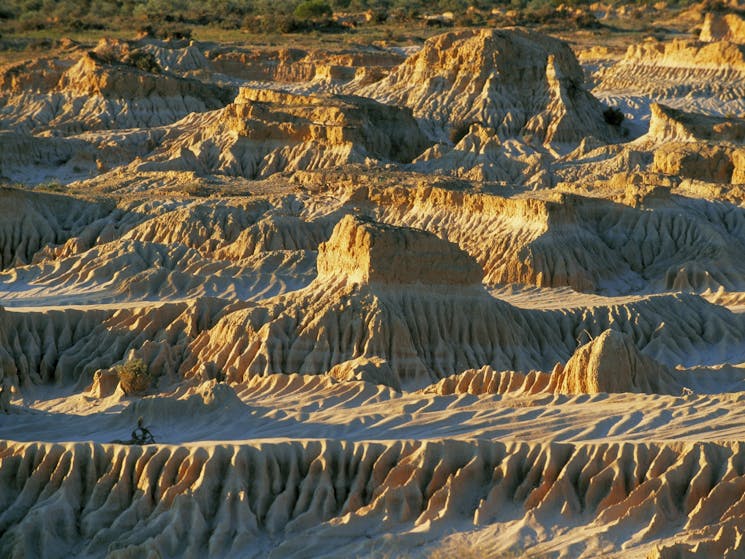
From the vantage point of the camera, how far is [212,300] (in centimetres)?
4369

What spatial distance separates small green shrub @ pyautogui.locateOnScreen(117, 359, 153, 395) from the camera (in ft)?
123

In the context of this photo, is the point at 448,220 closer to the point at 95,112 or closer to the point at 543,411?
the point at 543,411

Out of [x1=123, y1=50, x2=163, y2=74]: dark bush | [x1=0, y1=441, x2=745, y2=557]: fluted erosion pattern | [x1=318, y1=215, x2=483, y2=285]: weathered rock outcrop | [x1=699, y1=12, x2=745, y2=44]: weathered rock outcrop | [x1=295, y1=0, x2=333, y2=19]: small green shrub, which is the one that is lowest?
[x1=295, y1=0, x2=333, y2=19]: small green shrub

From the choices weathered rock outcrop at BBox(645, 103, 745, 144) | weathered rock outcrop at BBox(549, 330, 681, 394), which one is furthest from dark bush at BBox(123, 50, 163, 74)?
weathered rock outcrop at BBox(549, 330, 681, 394)

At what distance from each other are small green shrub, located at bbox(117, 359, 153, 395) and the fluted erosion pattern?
8370 millimetres

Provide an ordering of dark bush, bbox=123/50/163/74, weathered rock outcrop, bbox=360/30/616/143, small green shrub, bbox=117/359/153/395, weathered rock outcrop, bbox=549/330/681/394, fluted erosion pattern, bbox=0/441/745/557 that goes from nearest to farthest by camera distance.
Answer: fluted erosion pattern, bbox=0/441/745/557 < weathered rock outcrop, bbox=549/330/681/394 < small green shrub, bbox=117/359/153/395 < weathered rock outcrop, bbox=360/30/616/143 < dark bush, bbox=123/50/163/74

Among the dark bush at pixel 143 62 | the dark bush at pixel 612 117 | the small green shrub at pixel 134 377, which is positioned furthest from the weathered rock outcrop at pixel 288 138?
the small green shrub at pixel 134 377

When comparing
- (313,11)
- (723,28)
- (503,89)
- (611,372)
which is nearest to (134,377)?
(611,372)

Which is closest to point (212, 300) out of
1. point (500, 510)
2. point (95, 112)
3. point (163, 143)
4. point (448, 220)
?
point (448, 220)

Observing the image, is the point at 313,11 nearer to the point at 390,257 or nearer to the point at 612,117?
the point at 612,117

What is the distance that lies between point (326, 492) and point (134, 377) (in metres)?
11.0

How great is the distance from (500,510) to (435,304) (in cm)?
1551

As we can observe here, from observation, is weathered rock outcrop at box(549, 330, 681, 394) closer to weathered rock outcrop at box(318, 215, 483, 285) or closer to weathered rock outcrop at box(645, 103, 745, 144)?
weathered rock outcrop at box(318, 215, 483, 285)

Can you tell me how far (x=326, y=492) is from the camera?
2742cm
